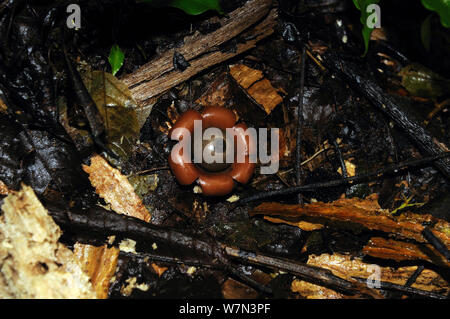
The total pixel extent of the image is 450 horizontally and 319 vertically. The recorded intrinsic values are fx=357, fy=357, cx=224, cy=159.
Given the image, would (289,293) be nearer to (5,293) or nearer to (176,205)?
(176,205)

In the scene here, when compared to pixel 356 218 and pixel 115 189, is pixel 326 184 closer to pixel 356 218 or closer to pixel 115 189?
pixel 356 218

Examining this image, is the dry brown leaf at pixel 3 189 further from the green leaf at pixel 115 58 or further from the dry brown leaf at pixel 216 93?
the dry brown leaf at pixel 216 93

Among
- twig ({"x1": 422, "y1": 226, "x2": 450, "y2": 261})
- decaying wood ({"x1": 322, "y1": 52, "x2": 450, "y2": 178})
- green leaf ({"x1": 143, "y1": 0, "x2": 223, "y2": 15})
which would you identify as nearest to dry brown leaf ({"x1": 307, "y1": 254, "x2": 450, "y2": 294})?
twig ({"x1": 422, "y1": 226, "x2": 450, "y2": 261})

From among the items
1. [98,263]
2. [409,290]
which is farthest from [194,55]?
[409,290]

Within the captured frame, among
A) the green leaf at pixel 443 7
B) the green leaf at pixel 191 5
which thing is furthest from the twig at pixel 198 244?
the green leaf at pixel 443 7

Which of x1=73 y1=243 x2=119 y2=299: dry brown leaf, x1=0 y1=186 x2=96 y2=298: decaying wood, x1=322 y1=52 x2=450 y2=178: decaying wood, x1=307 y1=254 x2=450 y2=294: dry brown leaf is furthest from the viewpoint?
x1=322 y1=52 x2=450 y2=178: decaying wood

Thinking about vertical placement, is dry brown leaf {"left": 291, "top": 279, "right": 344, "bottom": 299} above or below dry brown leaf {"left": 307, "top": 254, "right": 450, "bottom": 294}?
below

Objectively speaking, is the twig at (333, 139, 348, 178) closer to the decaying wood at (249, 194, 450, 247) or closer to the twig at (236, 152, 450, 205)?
the twig at (236, 152, 450, 205)
